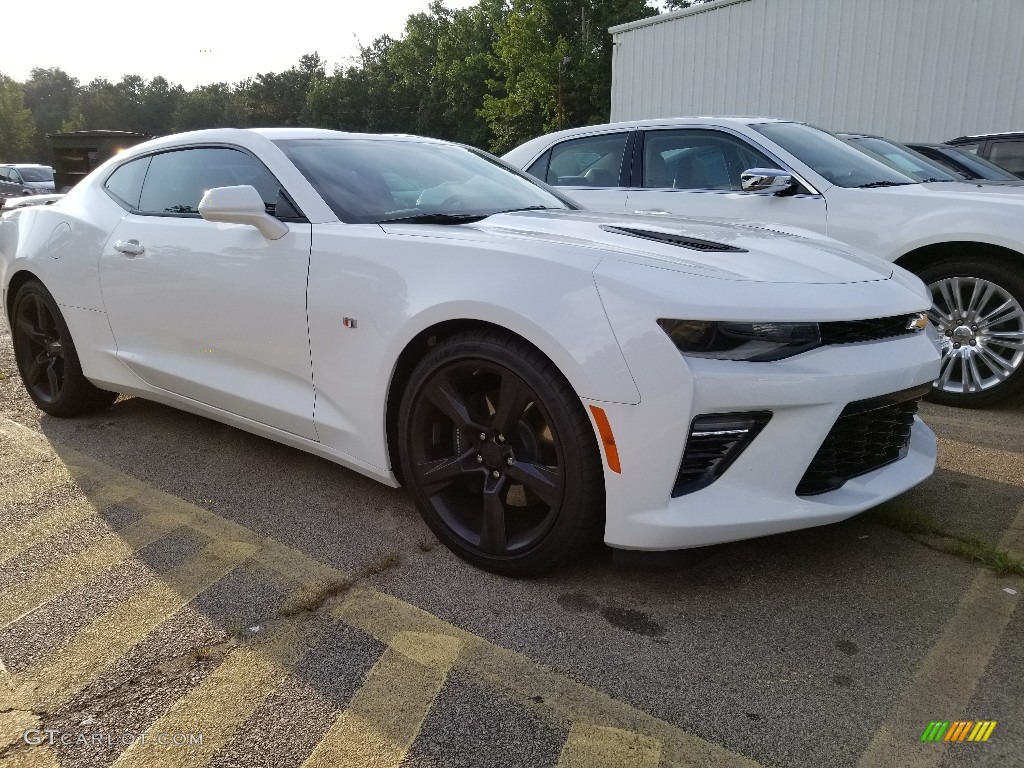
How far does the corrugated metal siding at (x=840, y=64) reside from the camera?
11.9 meters

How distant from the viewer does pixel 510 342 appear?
2.31 meters

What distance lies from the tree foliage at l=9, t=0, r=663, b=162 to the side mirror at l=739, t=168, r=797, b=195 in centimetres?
3234

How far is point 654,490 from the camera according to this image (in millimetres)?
2109

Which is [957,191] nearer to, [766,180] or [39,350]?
[766,180]

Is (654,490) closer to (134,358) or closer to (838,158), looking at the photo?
(134,358)

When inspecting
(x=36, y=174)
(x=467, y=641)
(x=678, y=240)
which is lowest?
(x=467, y=641)

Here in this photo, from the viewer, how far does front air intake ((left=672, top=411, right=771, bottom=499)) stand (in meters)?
2.08

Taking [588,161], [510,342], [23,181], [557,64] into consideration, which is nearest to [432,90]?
[557,64]

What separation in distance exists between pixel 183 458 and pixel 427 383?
162 cm

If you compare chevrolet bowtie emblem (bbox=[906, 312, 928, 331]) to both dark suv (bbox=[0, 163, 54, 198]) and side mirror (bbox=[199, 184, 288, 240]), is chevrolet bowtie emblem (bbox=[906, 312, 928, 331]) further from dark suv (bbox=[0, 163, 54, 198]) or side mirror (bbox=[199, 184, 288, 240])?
dark suv (bbox=[0, 163, 54, 198])

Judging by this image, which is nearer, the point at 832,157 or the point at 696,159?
the point at 832,157

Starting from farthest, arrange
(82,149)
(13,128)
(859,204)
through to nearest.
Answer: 1. (13,128)
2. (82,149)
3. (859,204)

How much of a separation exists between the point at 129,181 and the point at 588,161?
302cm

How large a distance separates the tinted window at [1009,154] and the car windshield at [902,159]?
11.0 ft
